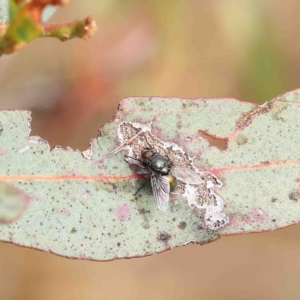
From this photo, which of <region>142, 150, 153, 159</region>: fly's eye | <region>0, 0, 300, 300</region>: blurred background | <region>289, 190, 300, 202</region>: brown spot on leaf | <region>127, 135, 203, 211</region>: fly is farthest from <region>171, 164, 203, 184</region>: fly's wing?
<region>0, 0, 300, 300</region>: blurred background

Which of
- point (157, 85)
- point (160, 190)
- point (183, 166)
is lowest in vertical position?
point (160, 190)

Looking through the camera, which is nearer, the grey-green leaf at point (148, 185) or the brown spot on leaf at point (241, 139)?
the grey-green leaf at point (148, 185)

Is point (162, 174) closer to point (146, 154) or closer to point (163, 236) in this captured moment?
point (146, 154)

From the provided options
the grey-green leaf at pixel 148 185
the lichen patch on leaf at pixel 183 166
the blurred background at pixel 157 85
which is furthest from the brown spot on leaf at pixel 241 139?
the blurred background at pixel 157 85

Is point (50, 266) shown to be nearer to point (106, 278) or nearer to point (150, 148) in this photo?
point (106, 278)

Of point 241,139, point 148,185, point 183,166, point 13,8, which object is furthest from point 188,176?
point 13,8

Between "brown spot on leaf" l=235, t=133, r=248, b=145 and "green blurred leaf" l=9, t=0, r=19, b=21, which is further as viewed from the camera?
"brown spot on leaf" l=235, t=133, r=248, b=145

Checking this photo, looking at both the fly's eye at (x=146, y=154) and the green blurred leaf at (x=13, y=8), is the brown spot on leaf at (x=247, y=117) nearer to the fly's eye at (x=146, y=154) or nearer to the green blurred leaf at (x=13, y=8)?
the fly's eye at (x=146, y=154)

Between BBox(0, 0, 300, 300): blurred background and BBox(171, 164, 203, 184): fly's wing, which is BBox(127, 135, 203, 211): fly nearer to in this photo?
BBox(171, 164, 203, 184): fly's wing

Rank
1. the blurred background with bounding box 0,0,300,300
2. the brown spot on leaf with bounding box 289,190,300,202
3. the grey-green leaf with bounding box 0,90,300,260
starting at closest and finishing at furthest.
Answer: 1. the grey-green leaf with bounding box 0,90,300,260
2. the brown spot on leaf with bounding box 289,190,300,202
3. the blurred background with bounding box 0,0,300,300
